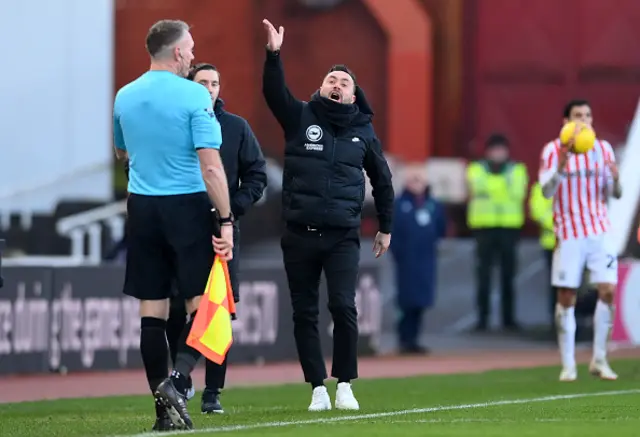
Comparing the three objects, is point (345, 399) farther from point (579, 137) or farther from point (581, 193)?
point (581, 193)

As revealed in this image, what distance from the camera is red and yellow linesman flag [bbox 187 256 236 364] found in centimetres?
908

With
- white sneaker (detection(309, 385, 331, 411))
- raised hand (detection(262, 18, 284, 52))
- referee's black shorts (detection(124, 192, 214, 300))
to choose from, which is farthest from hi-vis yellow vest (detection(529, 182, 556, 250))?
referee's black shorts (detection(124, 192, 214, 300))

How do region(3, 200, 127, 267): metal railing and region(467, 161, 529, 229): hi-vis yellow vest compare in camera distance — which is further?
region(467, 161, 529, 229): hi-vis yellow vest

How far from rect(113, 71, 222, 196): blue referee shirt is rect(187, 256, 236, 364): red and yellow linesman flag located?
46 centimetres

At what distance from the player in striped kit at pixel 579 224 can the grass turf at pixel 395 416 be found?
0.35 metres

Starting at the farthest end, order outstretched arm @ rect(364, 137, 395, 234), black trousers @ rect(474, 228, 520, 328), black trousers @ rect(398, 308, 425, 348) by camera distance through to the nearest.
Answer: black trousers @ rect(474, 228, 520, 328), black trousers @ rect(398, 308, 425, 348), outstretched arm @ rect(364, 137, 395, 234)

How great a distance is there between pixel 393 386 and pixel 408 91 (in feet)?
40.5

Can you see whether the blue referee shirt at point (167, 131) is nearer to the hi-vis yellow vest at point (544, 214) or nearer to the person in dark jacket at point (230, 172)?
the person in dark jacket at point (230, 172)

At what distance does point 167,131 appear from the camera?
902 centimetres

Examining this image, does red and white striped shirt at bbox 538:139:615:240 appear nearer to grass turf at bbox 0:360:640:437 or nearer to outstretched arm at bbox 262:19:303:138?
grass turf at bbox 0:360:640:437

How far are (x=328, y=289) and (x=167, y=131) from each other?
1982 mm

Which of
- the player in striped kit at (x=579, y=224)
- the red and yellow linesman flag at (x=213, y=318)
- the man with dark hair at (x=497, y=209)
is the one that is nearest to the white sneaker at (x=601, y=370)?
the player in striped kit at (x=579, y=224)

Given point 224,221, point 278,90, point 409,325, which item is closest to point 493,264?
point 409,325

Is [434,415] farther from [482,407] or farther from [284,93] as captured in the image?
[284,93]
